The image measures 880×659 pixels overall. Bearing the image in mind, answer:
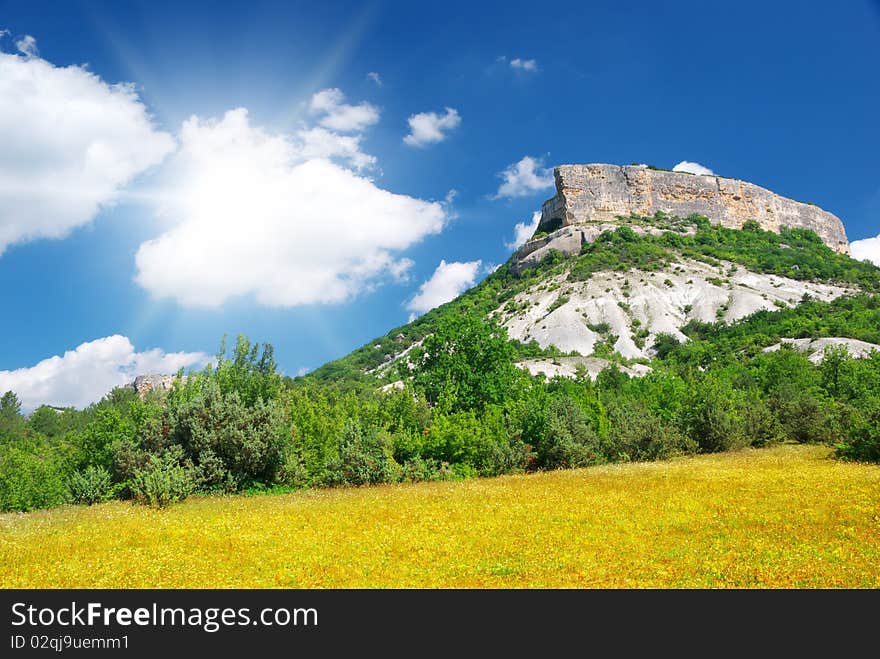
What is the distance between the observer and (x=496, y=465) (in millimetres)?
27734

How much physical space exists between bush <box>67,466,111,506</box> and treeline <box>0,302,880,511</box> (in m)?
0.05

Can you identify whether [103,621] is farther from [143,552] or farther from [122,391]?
[122,391]

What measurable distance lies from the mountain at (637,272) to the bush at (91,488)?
144 ft

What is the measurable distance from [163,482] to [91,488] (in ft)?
14.8

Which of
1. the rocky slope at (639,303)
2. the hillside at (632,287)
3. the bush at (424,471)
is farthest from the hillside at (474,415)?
the hillside at (632,287)

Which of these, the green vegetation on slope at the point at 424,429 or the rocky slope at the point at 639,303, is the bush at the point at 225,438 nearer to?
the green vegetation on slope at the point at 424,429

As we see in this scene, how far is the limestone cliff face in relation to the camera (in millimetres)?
145938

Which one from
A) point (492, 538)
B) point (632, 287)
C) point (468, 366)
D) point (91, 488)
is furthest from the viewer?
point (632, 287)

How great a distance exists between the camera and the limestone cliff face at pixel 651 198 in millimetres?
145938

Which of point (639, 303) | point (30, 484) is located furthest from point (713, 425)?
point (639, 303)

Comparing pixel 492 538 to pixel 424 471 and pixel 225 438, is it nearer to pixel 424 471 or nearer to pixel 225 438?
pixel 424 471

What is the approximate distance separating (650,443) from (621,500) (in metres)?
13.9

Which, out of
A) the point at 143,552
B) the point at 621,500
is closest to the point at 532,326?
the point at 621,500

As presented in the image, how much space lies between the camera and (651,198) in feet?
491
